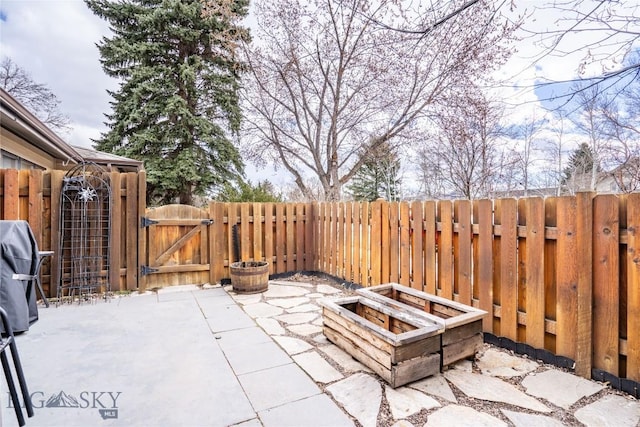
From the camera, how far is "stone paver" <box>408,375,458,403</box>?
1.89 metres

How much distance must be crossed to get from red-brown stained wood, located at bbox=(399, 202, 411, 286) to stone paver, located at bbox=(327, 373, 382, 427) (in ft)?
5.35

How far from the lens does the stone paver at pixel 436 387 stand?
6.20ft

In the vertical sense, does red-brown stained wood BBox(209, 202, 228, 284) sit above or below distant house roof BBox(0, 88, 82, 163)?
below

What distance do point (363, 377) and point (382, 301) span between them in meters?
0.70

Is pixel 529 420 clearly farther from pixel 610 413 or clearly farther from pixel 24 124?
pixel 24 124

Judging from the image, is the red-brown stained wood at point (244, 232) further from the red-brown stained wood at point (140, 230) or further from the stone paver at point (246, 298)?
the red-brown stained wood at point (140, 230)

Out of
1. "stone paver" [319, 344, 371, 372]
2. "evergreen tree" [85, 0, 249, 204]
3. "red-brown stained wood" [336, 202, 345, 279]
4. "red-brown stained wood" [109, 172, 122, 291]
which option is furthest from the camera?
"evergreen tree" [85, 0, 249, 204]

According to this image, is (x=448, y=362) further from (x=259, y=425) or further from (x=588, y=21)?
(x=588, y=21)

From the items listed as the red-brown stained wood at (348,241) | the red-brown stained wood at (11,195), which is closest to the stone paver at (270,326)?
the red-brown stained wood at (348,241)

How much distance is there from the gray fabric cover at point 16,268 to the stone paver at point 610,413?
4190 millimetres

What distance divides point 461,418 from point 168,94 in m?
13.5

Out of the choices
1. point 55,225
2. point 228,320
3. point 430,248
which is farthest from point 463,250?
point 55,225

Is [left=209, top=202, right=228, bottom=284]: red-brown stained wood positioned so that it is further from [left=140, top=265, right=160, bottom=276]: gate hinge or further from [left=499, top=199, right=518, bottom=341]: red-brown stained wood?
[left=499, top=199, right=518, bottom=341]: red-brown stained wood

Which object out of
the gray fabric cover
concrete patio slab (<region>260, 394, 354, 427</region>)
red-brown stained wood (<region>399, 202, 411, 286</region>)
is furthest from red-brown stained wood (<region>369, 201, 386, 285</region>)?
the gray fabric cover
